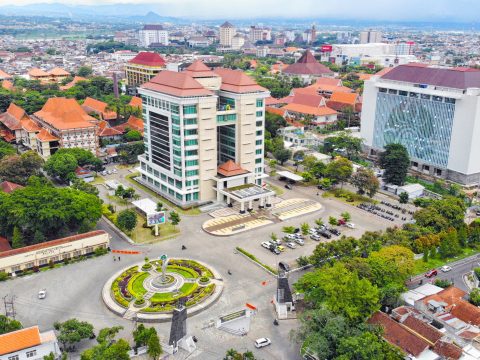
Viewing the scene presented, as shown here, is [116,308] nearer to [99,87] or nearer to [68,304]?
[68,304]

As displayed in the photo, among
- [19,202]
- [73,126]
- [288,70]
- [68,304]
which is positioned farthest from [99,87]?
[68,304]

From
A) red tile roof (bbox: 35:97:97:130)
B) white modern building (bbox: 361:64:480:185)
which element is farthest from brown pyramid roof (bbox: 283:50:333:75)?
red tile roof (bbox: 35:97:97:130)

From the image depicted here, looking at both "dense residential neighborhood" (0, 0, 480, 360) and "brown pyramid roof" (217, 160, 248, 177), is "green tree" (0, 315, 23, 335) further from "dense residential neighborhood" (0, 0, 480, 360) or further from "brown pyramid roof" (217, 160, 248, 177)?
"brown pyramid roof" (217, 160, 248, 177)

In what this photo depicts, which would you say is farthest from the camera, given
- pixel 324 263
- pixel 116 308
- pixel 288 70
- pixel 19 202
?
pixel 288 70

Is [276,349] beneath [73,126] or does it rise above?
beneath

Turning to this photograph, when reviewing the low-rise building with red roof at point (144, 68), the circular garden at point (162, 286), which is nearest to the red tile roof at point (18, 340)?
the circular garden at point (162, 286)

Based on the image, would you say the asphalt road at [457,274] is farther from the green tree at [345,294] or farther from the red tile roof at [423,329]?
the green tree at [345,294]
